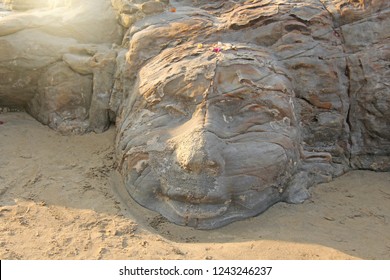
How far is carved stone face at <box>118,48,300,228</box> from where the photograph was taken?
3637 millimetres

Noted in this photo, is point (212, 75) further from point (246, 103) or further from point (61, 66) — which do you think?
point (61, 66)

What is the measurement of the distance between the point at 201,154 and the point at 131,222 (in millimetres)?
774

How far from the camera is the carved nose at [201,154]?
11.8 ft

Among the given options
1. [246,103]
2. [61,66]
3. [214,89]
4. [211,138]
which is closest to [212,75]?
[214,89]

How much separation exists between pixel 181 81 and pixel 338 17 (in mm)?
1798

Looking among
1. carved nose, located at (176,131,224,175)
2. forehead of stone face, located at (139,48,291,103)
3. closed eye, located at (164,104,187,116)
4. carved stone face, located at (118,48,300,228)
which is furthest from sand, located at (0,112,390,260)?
forehead of stone face, located at (139,48,291,103)

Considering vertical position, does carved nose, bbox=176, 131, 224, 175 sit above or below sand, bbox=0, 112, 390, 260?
above

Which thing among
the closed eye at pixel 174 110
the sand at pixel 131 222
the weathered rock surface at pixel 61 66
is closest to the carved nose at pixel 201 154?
the closed eye at pixel 174 110

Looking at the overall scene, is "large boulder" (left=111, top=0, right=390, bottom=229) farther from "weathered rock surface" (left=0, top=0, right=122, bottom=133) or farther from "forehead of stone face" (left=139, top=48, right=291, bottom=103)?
"weathered rock surface" (left=0, top=0, right=122, bottom=133)

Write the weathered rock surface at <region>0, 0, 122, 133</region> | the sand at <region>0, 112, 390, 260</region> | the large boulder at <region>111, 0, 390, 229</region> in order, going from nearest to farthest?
the sand at <region>0, 112, 390, 260</region>
the large boulder at <region>111, 0, 390, 229</region>
the weathered rock surface at <region>0, 0, 122, 133</region>

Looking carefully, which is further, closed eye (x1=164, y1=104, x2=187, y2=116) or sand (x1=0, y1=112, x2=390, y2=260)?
closed eye (x1=164, y1=104, x2=187, y2=116)

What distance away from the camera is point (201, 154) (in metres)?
3.59

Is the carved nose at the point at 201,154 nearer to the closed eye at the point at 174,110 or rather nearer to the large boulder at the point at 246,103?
the large boulder at the point at 246,103

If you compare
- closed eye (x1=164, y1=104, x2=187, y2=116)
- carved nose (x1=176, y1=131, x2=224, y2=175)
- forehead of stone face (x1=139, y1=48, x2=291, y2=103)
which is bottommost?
carved nose (x1=176, y1=131, x2=224, y2=175)
